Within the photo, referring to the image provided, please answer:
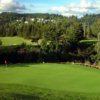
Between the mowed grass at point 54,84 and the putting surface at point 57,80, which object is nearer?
the mowed grass at point 54,84

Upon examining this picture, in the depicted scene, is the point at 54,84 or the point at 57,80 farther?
the point at 57,80

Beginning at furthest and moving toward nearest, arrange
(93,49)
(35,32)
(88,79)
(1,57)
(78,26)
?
(35,32) < (78,26) < (93,49) < (1,57) < (88,79)

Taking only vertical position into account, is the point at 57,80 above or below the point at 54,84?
below

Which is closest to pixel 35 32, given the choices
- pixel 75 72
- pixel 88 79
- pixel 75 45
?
pixel 75 45

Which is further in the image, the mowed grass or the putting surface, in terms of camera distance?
the putting surface

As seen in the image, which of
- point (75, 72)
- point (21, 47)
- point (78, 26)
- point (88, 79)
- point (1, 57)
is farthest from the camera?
point (78, 26)

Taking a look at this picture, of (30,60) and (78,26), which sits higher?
(78,26)

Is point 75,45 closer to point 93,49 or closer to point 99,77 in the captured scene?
point 93,49

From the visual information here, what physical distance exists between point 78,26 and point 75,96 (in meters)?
42.8

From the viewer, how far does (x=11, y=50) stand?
50.6 metres

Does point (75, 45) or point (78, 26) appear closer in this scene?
point (75, 45)

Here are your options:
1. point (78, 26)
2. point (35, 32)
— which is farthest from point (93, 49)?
point (35, 32)

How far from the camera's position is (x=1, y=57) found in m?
48.8

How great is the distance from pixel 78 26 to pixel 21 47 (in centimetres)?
1624
